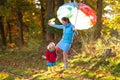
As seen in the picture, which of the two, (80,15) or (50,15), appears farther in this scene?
(50,15)

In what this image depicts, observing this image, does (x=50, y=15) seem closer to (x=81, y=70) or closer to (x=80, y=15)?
(x=80, y=15)

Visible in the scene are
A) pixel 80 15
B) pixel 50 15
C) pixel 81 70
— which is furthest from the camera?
pixel 50 15

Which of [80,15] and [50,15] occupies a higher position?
[80,15]

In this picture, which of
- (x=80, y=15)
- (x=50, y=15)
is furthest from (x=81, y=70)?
(x=50, y=15)

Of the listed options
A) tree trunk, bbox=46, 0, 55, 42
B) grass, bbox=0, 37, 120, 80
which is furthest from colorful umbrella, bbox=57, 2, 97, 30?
tree trunk, bbox=46, 0, 55, 42

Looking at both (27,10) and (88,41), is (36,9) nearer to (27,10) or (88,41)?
(27,10)

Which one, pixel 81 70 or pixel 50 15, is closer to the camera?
pixel 81 70

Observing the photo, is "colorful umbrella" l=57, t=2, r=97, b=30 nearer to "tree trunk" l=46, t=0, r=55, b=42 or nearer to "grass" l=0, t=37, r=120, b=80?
"grass" l=0, t=37, r=120, b=80

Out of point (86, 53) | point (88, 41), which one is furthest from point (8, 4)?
point (86, 53)

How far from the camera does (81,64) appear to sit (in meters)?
15.0

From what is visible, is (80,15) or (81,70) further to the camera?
(80,15)

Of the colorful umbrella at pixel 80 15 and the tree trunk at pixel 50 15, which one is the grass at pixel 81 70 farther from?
the tree trunk at pixel 50 15

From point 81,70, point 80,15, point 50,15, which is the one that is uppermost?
point 80,15

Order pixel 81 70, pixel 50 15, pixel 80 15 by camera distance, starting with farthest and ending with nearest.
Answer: pixel 50 15 < pixel 80 15 < pixel 81 70
